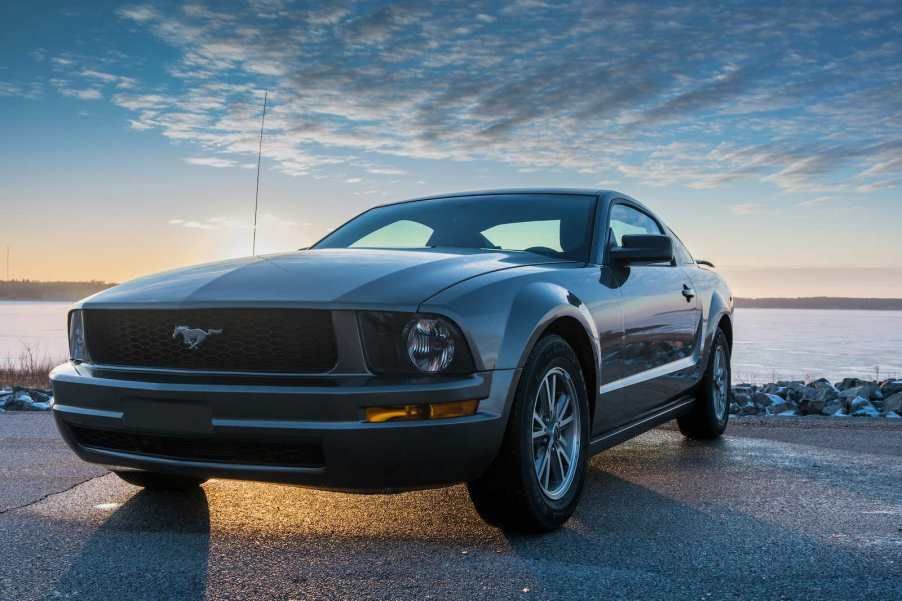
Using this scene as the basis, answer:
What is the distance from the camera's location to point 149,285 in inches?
142

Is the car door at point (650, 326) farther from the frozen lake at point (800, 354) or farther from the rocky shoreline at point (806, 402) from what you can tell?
the frozen lake at point (800, 354)

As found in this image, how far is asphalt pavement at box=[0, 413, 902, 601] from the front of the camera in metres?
2.83

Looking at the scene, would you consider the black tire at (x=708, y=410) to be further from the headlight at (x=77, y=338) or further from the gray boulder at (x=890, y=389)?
the gray boulder at (x=890, y=389)

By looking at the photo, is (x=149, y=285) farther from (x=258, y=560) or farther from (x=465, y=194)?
(x=465, y=194)

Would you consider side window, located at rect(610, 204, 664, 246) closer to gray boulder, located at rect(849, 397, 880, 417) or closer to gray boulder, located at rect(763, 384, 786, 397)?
gray boulder, located at rect(849, 397, 880, 417)

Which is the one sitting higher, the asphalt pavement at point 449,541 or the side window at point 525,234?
the side window at point 525,234

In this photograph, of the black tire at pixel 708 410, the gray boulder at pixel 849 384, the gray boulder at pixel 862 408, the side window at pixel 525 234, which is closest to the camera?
the side window at pixel 525 234

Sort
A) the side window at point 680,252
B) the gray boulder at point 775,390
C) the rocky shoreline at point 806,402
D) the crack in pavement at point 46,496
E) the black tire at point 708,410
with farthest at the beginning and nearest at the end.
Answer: the gray boulder at point 775,390
the rocky shoreline at point 806,402
the black tire at point 708,410
the side window at point 680,252
the crack in pavement at point 46,496

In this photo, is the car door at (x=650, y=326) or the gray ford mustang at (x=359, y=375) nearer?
the gray ford mustang at (x=359, y=375)

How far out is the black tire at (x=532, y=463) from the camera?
326 cm

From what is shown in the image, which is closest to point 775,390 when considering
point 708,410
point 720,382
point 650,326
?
point 720,382

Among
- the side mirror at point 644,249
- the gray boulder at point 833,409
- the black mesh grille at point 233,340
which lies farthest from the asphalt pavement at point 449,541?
the gray boulder at point 833,409

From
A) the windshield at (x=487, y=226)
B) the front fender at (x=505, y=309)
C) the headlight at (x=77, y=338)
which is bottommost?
the headlight at (x=77, y=338)

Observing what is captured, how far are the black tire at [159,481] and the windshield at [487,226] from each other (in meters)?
1.54
